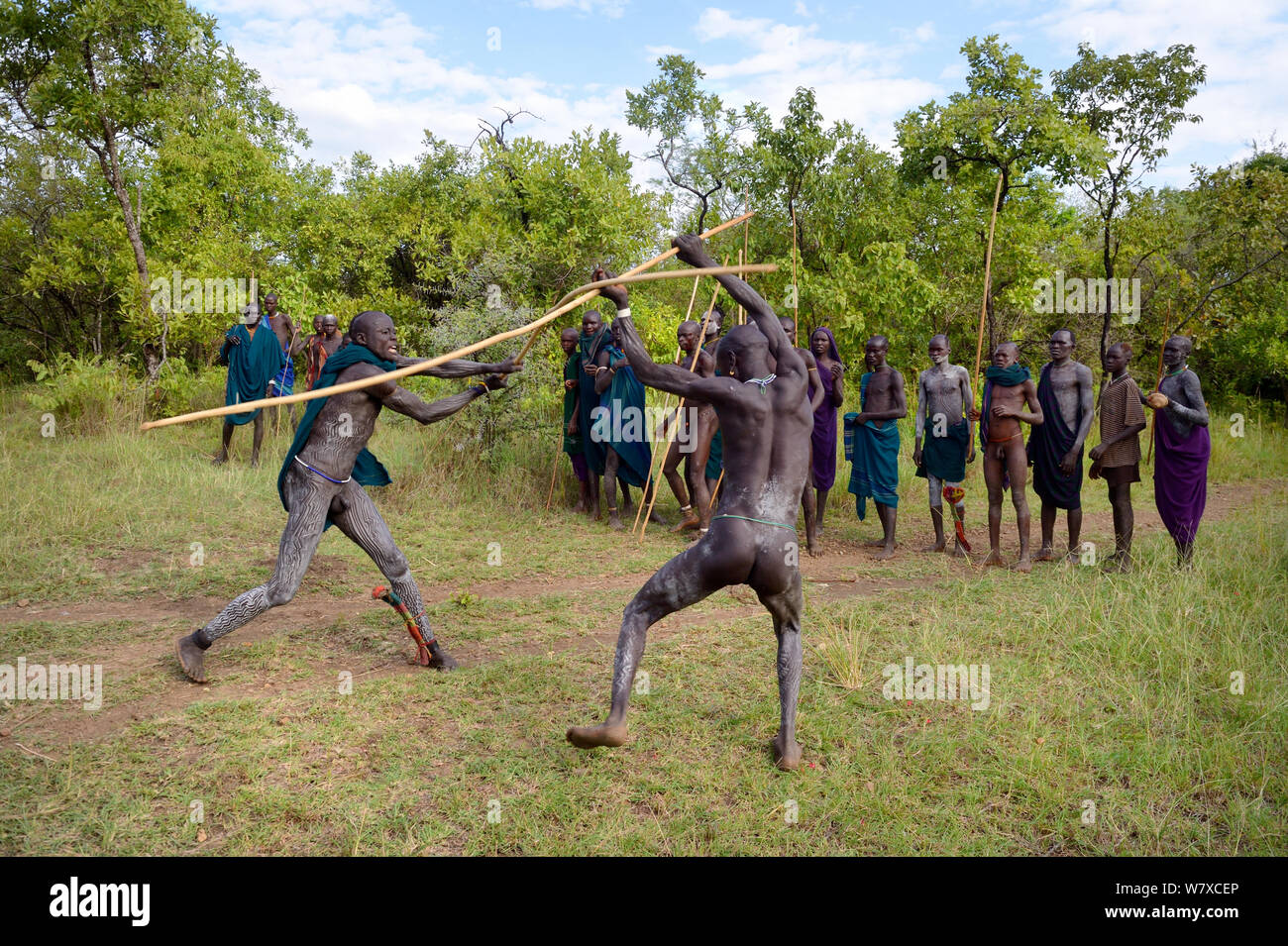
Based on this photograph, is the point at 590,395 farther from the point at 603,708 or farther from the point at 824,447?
the point at 603,708

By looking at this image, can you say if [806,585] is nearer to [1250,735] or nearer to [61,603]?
[1250,735]

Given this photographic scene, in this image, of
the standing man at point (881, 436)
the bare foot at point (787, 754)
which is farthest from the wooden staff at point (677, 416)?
the bare foot at point (787, 754)

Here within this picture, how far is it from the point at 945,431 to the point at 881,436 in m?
0.60

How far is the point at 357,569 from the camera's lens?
22.6 ft

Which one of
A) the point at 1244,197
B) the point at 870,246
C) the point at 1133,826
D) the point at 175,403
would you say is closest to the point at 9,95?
the point at 175,403

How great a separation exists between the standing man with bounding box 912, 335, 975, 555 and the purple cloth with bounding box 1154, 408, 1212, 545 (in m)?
1.53

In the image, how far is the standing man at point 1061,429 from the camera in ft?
23.4

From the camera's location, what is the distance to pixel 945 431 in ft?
26.0

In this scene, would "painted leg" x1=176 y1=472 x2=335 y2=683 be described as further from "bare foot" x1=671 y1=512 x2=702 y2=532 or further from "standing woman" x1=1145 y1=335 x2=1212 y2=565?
"standing woman" x1=1145 y1=335 x2=1212 y2=565

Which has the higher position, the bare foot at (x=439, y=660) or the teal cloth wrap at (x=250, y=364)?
the teal cloth wrap at (x=250, y=364)

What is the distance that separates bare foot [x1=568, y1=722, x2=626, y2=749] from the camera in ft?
11.3

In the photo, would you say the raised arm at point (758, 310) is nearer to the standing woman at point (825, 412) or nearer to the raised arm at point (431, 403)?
the raised arm at point (431, 403)

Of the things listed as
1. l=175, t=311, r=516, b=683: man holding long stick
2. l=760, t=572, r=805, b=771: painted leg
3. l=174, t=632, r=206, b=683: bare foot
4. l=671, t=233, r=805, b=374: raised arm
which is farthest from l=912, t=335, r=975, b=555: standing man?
l=174, t=632, r=206, b=683: bare foot

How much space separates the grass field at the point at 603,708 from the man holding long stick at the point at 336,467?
465 mm
